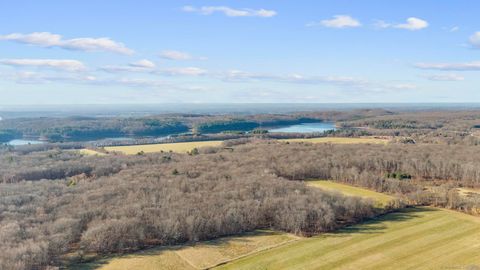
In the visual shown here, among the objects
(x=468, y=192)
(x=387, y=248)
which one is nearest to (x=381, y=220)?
(x=387, y=248)

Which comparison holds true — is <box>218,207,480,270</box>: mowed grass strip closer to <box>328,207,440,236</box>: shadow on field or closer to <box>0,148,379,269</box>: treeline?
<box>328,207,440,236</box>: shadow on field

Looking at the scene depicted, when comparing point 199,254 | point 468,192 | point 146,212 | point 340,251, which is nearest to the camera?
point 199,254

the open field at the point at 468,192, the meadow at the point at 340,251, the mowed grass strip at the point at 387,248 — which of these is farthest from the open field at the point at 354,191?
the open field at the point at 468,192

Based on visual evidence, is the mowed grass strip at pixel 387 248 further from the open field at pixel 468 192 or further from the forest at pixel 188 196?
the open field at pixel 468 192

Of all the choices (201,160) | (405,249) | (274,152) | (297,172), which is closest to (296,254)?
(405,249)

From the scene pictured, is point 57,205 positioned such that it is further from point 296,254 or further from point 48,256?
point 296,254

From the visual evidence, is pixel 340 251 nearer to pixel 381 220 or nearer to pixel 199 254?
pixel 381 220

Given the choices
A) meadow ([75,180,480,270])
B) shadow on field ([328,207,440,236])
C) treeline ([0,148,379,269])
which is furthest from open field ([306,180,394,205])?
meadow ([75,180,480,270])
